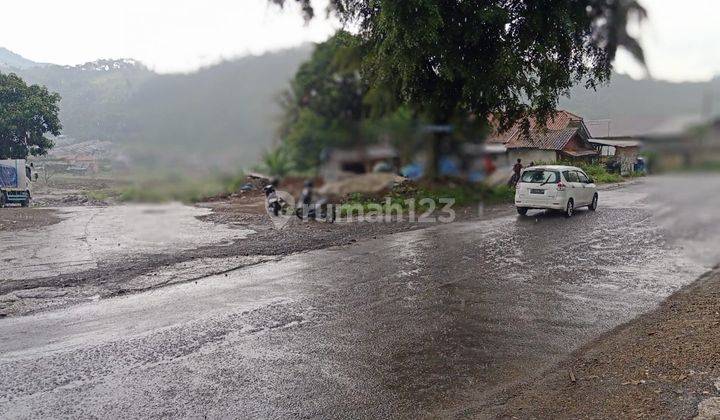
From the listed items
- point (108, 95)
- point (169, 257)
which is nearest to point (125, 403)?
point (108, 95)

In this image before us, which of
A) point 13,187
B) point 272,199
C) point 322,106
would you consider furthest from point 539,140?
point 13,187

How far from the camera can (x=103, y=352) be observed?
545 centimetres

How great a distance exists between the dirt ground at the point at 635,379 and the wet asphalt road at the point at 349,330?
251mm

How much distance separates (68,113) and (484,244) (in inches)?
360

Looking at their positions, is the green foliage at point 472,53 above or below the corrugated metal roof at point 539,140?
above

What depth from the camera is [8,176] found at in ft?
88.2

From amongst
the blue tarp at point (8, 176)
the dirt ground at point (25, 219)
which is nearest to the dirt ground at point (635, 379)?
the dirt ground at point (25, 219)

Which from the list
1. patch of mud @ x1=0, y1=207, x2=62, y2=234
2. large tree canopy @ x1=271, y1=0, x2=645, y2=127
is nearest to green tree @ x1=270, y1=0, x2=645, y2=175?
large tree canopy @ x1=271, y1=0, x2=645, y2=127

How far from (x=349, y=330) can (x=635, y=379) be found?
9.84 feet

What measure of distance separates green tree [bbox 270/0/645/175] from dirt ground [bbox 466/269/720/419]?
7.49ft

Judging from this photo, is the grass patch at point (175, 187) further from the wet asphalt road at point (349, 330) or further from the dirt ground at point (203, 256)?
the wet asphalt road at point (349, 330)

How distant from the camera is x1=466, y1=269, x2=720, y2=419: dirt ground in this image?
4.02m

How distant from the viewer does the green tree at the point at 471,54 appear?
3.77 meters

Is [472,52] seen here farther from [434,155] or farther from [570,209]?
[570,209]
